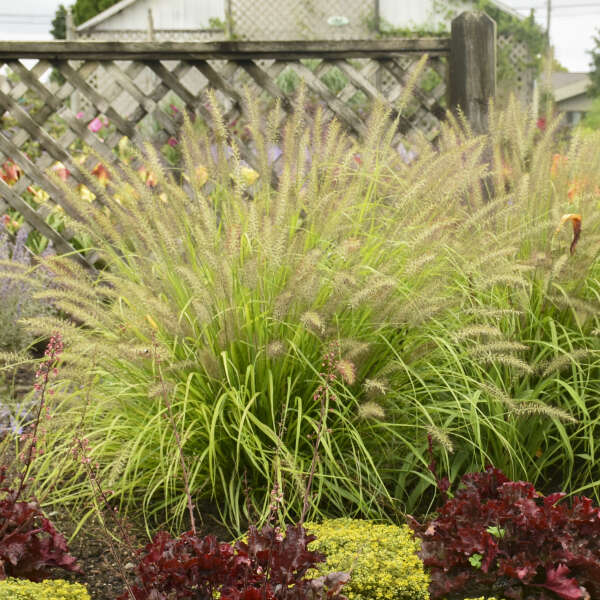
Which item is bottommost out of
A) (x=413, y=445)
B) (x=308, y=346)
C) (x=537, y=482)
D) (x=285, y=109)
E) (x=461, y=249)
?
(x=537, y=482)

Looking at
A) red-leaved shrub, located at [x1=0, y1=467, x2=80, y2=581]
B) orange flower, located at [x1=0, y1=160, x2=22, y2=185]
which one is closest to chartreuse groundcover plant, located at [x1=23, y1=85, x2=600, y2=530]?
red-leaved shrub, located at [x1=0, y1=467, x2=80, y2=581]

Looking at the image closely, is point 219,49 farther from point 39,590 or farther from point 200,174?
point 39,590

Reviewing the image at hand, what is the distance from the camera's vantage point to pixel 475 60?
5.25 metres

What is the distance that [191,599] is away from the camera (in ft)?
5.87

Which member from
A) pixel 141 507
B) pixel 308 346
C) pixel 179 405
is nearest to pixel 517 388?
pixel 308 346

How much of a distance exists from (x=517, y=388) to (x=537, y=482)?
0.36 metres

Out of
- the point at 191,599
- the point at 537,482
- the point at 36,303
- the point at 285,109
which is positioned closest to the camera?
the point at 191,599

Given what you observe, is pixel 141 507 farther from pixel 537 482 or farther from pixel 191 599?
pixel 537 482

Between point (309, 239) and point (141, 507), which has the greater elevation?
point (309, 239)

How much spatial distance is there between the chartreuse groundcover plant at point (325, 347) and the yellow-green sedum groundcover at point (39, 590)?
1.45ft

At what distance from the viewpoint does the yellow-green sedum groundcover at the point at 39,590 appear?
1834 mm

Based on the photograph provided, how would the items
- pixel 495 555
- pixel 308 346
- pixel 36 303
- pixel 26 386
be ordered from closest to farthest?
pixel 495 555 < pixel 308 346 < pixel 26 386 < pixel 36 303

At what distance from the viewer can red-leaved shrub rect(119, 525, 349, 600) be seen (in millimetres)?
1764

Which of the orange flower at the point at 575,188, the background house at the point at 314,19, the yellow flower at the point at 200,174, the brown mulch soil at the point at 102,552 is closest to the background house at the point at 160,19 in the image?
the background house at the point at 314,19
